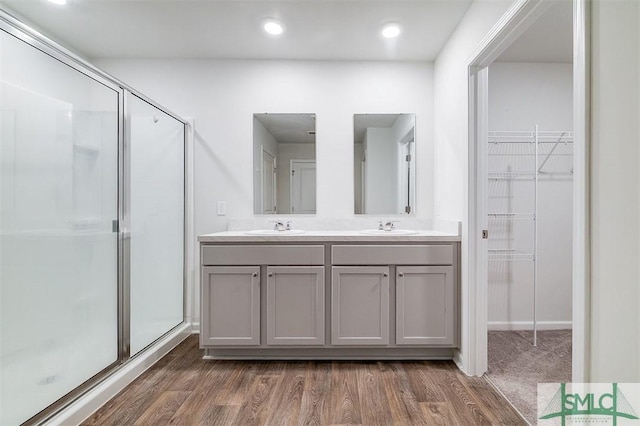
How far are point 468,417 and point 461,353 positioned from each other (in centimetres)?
56

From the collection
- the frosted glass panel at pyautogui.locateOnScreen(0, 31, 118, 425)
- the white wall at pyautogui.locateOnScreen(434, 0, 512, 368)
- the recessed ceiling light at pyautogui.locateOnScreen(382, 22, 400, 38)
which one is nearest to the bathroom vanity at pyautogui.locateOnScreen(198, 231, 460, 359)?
the white wall at pyautogui.locateOnScreen(434, 0, 512, 368)

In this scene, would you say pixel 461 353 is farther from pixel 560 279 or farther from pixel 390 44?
pixel 390 44

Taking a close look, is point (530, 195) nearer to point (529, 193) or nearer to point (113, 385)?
point (529, 193)

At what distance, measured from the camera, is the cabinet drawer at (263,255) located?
88.2 inches

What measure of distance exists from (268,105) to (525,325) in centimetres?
295

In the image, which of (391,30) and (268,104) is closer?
(391,30)

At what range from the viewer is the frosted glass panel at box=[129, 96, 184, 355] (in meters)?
2.22

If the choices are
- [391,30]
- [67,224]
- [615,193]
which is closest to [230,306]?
[67,224]

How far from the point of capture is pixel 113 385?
6.03 ft

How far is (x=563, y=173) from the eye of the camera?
2848 millimetres

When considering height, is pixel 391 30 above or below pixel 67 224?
above

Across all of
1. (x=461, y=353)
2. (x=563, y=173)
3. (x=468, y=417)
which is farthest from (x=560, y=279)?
(x=468, y=417)

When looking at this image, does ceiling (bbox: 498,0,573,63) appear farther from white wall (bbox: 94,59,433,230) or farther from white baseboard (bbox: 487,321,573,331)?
white baseboard (bbox: 487,321,573,331)

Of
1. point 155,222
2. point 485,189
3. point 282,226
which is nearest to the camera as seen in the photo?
point 485,189
